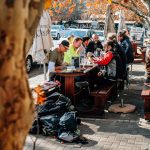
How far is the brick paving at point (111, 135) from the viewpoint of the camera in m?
6.81

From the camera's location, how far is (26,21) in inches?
73.0

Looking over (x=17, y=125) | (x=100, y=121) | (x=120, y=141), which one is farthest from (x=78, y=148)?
(x=17, y=125)

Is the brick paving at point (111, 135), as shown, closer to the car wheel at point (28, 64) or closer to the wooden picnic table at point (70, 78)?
the wooden picnic table at point (70, 78)

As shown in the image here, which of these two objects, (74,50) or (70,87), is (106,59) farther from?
(74,50)

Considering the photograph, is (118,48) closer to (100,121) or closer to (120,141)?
(100,121)

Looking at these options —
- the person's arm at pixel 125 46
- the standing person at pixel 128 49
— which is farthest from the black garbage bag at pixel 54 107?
the person's arm at pixel 125 46

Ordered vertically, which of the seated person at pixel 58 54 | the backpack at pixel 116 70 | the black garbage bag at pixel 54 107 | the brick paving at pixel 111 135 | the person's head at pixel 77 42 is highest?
the person's head at pixel 77 42

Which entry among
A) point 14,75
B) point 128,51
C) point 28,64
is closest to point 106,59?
point 128,51

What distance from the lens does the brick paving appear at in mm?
6812

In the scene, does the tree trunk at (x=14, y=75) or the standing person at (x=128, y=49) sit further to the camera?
the standing person at (x=128, y=49)

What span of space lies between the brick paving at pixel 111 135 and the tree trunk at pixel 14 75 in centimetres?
492

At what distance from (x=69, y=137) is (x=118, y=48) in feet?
12.5

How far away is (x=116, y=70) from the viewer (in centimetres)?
986

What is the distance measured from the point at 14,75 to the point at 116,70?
815 centimetres
